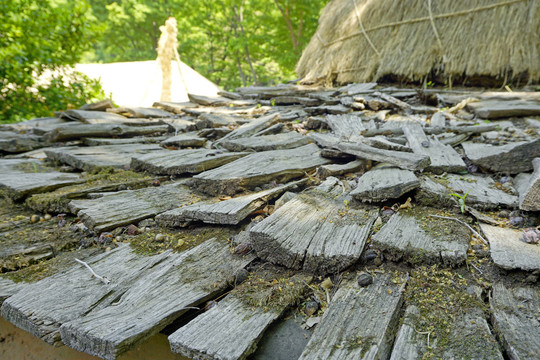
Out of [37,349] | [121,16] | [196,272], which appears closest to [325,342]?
[196,272]

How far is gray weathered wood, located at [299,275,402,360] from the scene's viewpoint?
985 millimetres

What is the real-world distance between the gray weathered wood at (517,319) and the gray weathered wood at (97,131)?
371cm

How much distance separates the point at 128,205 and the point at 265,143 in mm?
1357

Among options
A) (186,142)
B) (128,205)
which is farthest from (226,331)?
(186,142)

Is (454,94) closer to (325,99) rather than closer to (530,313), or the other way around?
(325,99)

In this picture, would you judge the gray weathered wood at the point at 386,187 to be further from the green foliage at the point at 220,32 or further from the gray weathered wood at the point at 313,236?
the green foliage at the point at 220,32

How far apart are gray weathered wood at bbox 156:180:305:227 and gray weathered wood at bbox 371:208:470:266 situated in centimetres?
68

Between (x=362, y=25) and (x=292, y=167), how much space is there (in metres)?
5.51

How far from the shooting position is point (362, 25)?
6684 millimetres

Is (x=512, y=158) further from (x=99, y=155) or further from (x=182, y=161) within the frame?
(x=99, y=155)

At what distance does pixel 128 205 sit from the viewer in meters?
2.03

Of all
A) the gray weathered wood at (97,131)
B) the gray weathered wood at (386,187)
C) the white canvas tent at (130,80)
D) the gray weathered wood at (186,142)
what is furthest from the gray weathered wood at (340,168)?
the white canvas tent at (130,80)

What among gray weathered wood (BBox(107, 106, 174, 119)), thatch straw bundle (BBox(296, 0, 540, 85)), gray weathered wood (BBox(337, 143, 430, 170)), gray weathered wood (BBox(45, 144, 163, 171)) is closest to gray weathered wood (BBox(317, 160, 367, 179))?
gray weathered wood (BBox(337, 143, 430, 170))

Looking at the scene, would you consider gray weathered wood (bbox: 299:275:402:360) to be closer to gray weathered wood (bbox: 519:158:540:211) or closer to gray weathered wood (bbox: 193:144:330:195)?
gray weathered wood (bbox: 519:158:540:211)
